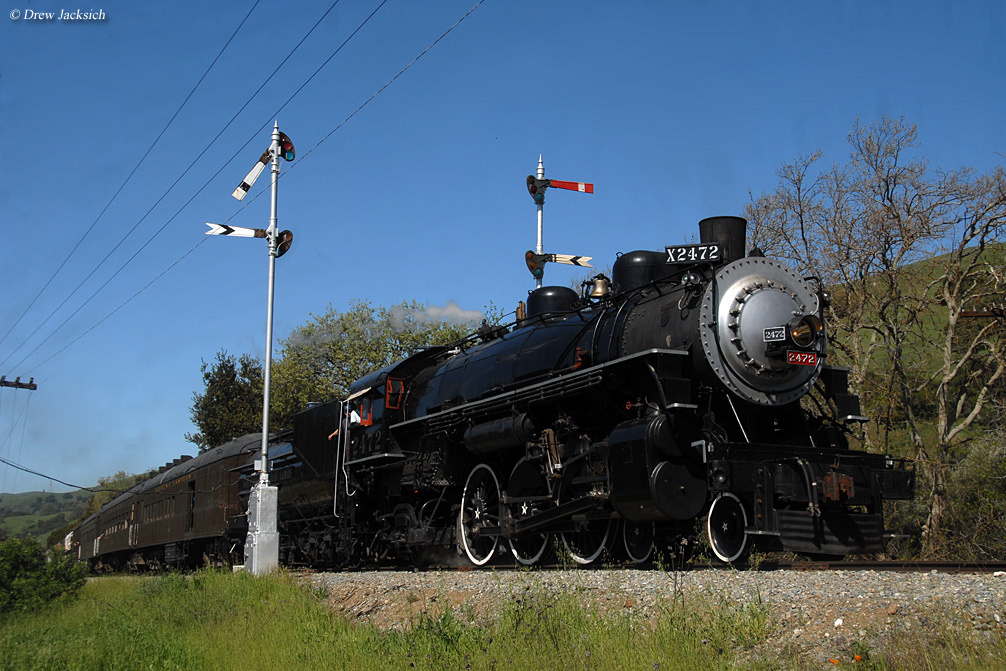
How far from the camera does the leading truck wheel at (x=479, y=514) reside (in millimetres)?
12789

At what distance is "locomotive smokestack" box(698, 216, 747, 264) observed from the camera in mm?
11031

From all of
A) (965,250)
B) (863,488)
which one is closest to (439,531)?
(863,488)

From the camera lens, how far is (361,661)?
7.20 metres

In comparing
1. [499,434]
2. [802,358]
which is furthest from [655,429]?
[499,434]

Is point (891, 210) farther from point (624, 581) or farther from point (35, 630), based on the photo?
point (35, 630)

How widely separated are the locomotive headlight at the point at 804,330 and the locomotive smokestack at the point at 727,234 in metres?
1.32

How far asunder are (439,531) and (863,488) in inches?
264

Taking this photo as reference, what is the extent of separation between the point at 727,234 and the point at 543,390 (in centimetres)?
309

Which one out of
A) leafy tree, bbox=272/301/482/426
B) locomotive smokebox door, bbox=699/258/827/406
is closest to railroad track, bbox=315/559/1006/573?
locomotive smokebox door, bbox=699/258/827/406

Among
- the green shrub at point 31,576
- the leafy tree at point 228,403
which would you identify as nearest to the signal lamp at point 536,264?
the green shrub at point 31,576

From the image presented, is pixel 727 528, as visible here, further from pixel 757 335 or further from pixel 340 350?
pixel 340 350

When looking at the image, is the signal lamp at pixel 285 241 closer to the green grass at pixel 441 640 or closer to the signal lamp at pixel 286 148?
the signal lamp at pixel 286 148

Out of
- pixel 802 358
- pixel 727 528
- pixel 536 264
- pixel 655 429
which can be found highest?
pixel 536 264

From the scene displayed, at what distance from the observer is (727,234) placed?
36.3 ft
